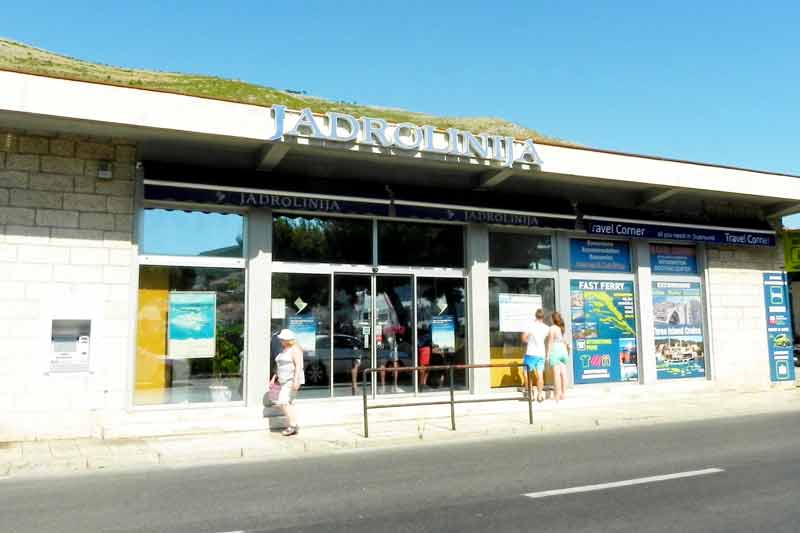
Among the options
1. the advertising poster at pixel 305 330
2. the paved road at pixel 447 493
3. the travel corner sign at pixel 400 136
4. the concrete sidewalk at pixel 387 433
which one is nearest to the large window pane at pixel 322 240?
the advertising poster at pixel 305 330

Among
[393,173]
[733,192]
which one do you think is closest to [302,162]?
[393,173]

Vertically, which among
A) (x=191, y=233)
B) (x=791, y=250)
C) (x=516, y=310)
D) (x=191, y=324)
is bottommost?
(x=191, y=324)

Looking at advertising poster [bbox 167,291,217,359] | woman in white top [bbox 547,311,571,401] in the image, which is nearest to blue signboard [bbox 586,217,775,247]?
woman in white top [bbox 547,311,571,401]

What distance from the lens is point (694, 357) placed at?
15.6 m

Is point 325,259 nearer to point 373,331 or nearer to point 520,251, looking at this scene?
point 373,331

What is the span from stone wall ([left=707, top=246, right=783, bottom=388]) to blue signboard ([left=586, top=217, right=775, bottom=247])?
1.36 ft

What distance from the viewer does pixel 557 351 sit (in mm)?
13039

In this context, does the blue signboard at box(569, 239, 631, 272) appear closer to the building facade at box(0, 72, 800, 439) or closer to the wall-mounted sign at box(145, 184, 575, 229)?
the building facade at box(0, 72, 800, 439)

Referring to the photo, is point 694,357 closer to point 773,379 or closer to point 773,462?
point 773,379

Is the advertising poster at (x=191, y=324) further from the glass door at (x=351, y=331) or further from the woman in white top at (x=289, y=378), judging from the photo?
the glass door at (x=351, y=331)

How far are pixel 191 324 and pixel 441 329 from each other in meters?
4.86

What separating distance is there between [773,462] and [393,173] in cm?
802

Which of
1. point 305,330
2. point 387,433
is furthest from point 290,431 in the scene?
point 305,330

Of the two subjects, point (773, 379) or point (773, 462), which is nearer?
point (773, 462)
